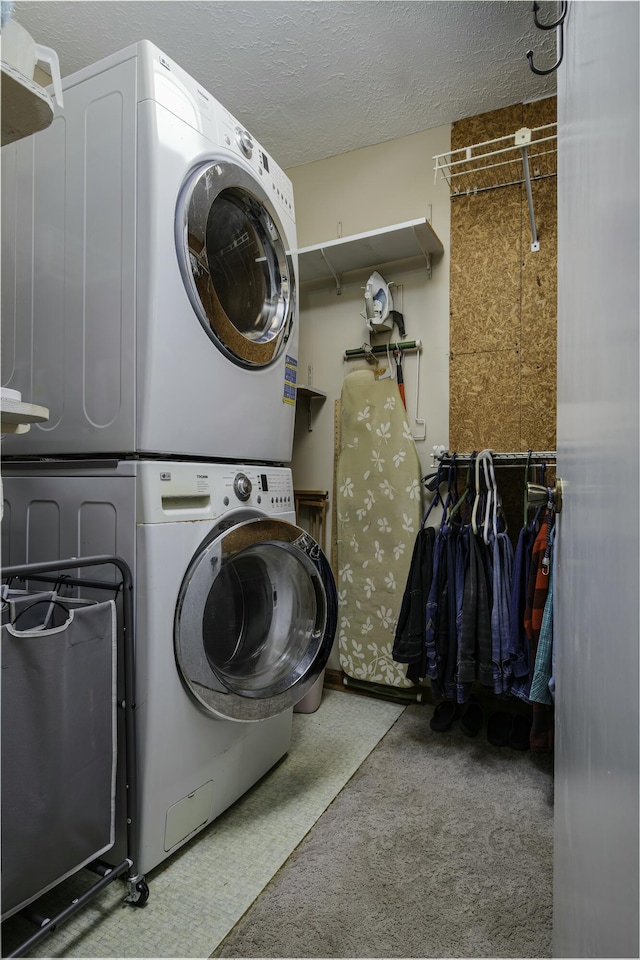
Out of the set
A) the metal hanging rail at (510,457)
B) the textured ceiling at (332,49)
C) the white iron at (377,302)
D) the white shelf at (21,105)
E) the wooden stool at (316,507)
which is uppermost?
the textured ceiling at (332,49)

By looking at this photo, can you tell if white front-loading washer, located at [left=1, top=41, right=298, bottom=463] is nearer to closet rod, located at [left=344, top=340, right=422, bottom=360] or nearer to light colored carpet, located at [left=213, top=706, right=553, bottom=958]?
closet rod, located at [left=344, top=340, right=422, bottom=360]

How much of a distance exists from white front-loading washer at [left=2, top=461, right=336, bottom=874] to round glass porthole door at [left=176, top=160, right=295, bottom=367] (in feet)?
1.37

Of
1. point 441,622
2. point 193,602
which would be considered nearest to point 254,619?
point 193,602

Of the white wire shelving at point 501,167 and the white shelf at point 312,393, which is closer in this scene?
the white wire shelving at point 501,167

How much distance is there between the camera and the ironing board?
2502 millimetres

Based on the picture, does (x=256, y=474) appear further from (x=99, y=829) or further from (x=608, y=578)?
(x=608, y=578)

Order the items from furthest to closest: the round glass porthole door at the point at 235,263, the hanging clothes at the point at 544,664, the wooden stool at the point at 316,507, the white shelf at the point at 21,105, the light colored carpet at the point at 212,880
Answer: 1. the wooden stool at the point at 316,507
2. the hanging clothes at the point at 544,664
3. the round glass porthole door at the point at 235,263
4. the light colored carpet at the point at 212,880
5. the white shelf at the point at 21,105

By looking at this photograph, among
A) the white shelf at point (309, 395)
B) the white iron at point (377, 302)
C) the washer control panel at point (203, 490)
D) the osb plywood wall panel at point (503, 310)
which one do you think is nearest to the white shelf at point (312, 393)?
the white shelf at point (309, 395)

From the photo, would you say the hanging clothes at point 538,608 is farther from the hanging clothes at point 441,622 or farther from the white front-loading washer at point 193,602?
the white front-loading washer at point 193,602

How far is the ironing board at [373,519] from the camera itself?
8.21ft

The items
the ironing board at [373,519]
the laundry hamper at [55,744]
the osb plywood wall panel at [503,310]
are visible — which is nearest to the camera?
the laundry hamper at [55,744]

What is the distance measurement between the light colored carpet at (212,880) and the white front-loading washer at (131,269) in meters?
1.12

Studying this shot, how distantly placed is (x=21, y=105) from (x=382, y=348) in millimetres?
2091

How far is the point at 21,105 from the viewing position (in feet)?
2.29
